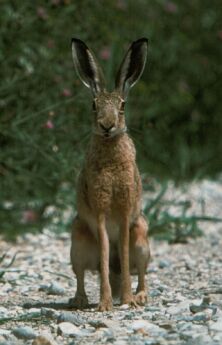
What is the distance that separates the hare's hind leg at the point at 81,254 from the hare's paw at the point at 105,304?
33cm

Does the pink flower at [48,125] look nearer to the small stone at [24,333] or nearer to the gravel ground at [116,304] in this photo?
the gravel ground at [116,304]

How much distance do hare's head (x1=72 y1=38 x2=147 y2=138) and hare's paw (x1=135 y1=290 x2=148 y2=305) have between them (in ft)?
3.45

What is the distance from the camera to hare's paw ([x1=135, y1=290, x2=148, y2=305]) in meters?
6.88

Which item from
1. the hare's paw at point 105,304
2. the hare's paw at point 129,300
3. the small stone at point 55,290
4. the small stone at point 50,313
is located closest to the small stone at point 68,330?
the small stone at point 50,313

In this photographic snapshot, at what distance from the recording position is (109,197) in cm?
676


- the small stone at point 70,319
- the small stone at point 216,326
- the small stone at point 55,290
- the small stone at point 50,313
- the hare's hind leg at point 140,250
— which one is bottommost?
the small stone at point 216,326

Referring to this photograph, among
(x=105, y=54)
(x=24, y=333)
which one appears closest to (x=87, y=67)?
(x=24, y=333)

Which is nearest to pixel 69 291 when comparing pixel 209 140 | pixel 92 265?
pixel 92 265

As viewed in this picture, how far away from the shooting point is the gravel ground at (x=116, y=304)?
5.56 m

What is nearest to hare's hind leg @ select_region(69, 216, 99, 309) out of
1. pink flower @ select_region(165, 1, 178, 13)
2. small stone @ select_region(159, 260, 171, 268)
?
small stone @ select_region(159, 260, 171, 268)

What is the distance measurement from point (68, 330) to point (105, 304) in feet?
2.98

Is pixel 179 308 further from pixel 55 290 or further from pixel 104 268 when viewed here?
pixel 55 290

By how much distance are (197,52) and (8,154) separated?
6763 mm

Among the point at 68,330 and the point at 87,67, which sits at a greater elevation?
the point at 87,67
